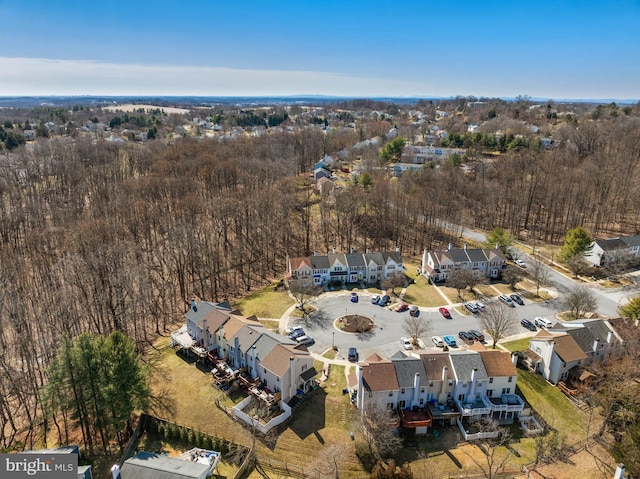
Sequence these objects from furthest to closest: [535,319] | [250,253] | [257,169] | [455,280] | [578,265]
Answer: [257,169], [250,253], [578,265], [455,280], [535,319]

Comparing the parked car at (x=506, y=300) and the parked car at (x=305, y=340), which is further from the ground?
the parked car at (x=506, y=300)

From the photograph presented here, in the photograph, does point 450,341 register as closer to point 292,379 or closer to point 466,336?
point 466,336

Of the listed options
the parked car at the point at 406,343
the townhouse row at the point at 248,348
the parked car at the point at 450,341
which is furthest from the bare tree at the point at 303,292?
the parked car at the point at 450,341

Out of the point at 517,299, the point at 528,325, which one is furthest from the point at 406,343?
the point at 517,299

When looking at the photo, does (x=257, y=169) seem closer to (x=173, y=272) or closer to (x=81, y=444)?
(x=173, y=272)

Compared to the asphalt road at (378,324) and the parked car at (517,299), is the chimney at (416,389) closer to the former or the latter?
the asphalt road at (378,324)

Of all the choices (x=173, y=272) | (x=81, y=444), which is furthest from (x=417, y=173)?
(x=81, y=444)
